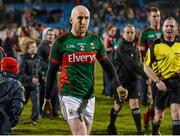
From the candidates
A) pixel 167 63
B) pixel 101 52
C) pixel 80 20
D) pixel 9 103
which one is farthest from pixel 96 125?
pixel 80 20

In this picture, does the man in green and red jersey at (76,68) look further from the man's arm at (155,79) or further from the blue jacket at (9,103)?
the man's arm at (155,79)

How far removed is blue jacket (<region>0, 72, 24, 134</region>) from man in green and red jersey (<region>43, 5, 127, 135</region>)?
1.41ft

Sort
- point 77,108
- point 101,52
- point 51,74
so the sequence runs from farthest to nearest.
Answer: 1. point 101,52
2. point 51,74
3. point 77,108

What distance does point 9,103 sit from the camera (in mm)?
8023

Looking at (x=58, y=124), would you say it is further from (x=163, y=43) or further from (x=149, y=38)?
(x=163, y=43)

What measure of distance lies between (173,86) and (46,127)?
376 centimetres

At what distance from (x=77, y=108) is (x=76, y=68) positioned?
1.80ft

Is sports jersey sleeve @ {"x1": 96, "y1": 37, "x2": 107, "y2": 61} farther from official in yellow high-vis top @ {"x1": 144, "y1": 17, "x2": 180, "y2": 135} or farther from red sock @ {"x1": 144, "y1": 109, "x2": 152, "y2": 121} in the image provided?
red sock @ {"x1": 144, "y1": 109, "x2": 152, "y2": 121}

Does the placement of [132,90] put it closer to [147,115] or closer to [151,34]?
[147,115]

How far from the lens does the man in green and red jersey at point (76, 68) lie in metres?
7.87

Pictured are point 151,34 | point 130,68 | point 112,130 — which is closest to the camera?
point 130,68

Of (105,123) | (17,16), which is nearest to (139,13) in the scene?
(17,16)

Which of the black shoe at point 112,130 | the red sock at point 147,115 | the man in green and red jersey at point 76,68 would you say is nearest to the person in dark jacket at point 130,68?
the red sock at point 147,115

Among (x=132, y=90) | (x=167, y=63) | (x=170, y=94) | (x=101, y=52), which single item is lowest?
(x=132, y=90)
